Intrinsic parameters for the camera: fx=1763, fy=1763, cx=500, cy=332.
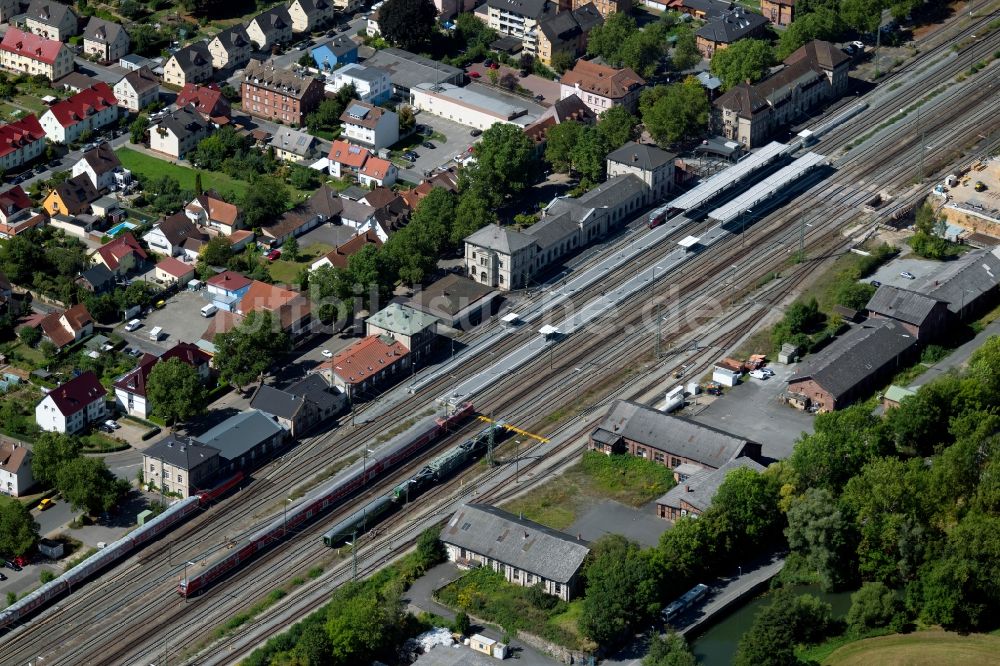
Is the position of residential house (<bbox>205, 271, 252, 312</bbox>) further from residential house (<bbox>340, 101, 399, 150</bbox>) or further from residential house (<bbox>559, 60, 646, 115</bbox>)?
residential house (<bbox>559, 60, 646, 115</bbox>)

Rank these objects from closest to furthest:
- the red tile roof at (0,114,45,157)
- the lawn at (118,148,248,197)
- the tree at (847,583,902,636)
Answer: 1. the tree at (847,583,902,636)
2. the lawn at (118,148,248,197)
3. the red tile roof at (0,114,45,157)

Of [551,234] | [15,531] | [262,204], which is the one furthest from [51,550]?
[551,234]

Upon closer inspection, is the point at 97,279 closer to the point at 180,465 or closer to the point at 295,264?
the point at 295,264

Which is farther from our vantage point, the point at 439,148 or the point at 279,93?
the point at 279,93

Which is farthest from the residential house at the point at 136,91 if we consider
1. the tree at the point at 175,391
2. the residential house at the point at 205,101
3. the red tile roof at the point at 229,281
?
the tree at the point at 175,391

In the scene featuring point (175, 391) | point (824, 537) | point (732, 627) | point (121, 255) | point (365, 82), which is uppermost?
point (365, 82)

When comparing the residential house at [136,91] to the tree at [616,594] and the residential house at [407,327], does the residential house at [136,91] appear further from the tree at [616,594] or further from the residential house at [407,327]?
the tree at [616,594]

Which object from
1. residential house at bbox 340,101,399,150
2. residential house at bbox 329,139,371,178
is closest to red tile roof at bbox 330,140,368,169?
residential house at bbox 329,139,371,178
